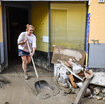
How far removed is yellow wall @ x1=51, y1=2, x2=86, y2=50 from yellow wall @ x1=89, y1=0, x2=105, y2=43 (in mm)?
381

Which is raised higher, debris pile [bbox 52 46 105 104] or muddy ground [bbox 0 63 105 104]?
debris pile [bbox 52 46 105 104]

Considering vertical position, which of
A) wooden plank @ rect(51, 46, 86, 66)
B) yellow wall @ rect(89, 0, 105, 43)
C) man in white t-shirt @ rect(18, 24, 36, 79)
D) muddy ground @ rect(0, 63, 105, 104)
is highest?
yellow wall @ rect(89, 0, 105, 43)

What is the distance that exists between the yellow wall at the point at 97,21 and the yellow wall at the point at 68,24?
381 millimetres

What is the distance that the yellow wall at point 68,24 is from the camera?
495cm

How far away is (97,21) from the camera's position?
4660 mm

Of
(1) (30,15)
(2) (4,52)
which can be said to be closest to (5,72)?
(2) (4,52)

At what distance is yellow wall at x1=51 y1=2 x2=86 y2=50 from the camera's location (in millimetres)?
4953

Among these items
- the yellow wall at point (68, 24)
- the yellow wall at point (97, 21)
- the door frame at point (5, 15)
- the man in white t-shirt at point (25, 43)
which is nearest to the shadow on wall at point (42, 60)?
the yellow wall at point (68, 24)

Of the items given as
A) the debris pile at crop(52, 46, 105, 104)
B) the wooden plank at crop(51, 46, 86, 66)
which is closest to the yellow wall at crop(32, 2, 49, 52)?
the wooden plank at crop(51, 46, 86, 66)

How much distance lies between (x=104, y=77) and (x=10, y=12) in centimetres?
549

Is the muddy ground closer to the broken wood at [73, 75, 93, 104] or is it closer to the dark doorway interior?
the broken wood at [73, 75, 93, 104]

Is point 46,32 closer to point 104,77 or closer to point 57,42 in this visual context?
point 57,42

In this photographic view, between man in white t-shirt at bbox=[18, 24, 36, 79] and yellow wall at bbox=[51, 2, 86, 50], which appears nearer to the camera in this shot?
man in white t-shirt at bbox=[18, 24, 36, 79]

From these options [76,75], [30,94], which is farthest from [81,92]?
[30,94]
